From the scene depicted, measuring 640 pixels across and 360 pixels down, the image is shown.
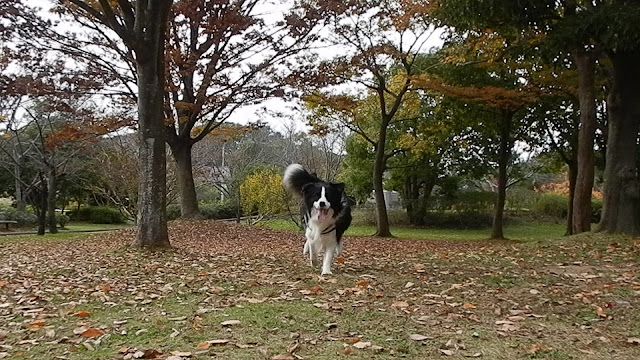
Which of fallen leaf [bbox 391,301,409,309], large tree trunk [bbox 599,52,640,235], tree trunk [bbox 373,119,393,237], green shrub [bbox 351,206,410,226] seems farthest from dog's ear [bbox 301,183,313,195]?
green shrub [bbox 351,206,410,226]

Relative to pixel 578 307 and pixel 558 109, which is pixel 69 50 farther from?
pixel 558 109

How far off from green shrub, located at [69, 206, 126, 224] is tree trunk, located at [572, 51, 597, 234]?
79.4ft

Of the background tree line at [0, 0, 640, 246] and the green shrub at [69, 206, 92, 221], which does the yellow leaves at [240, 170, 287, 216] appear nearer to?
the background tree line at [0, 0, 640, 246]

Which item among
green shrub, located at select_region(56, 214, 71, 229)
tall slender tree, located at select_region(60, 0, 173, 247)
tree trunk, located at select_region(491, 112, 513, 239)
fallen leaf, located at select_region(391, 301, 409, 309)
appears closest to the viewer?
fallen leaf, located at select_region(391, 301, 409, 309)

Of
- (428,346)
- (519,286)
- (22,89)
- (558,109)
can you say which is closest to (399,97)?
(558,109)

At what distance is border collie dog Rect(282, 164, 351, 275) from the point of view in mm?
6117

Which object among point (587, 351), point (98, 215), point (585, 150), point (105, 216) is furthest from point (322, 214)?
point (98, 215)

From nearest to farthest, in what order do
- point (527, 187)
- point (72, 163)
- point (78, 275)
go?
point (78, 275) < point (72, 163) < point (527, 187)

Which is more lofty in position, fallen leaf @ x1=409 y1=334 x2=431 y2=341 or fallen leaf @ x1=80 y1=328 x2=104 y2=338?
fallen leaf @ x1=80 y1=328 x2=104 y2=338

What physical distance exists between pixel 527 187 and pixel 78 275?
27628 mm

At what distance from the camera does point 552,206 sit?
26.7m

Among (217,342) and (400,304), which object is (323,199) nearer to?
(400,304)

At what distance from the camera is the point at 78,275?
20.4ft

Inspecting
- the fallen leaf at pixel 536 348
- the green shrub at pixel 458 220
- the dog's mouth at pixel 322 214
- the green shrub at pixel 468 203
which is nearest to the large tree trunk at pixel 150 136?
the dog's mouth at pixel 322 214
